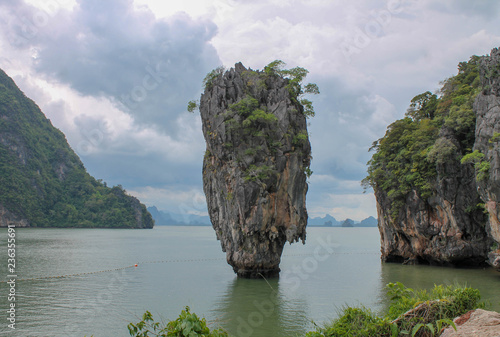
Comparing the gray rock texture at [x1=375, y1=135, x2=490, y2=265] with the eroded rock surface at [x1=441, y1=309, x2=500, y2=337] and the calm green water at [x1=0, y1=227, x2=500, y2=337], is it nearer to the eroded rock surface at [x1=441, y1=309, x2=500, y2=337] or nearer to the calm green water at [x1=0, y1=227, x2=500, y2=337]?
the calm green water at [x1=0, y1=227, x2=500, y2=337]

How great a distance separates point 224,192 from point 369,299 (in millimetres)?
11559

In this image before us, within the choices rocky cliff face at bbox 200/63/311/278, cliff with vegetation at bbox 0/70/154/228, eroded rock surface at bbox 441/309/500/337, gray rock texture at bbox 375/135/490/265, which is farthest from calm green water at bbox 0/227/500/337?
cliff with vegetation at bbox 0/70/154/228

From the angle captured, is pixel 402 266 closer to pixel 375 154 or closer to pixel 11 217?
pixel 375 154

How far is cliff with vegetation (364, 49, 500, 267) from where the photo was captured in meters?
22.6

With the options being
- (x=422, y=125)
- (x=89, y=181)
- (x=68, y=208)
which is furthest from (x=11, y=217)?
(x=422, y=125)

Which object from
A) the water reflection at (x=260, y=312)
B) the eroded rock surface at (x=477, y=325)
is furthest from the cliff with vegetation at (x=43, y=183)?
the eroded rock surface at (x=477, y=325)

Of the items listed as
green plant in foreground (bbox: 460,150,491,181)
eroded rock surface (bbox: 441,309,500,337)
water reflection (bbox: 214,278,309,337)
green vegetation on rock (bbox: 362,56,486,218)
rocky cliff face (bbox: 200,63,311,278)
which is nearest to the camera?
eroded rock surface (bbox: 441,309,500,337)

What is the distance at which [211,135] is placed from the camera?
86.0ft

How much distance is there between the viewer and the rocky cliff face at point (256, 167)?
24.4 metres

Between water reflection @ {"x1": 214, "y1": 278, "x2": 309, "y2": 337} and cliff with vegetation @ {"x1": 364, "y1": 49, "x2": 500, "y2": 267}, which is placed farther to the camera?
cliff with vegetation @ {"x1": 364, "y1": 49, "x2": 500, "y2": 267}

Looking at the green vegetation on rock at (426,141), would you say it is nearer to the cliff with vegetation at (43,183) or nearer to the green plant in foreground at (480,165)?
the green plant in foreground at (480,165)

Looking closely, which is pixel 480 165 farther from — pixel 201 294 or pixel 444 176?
pixel 201 294

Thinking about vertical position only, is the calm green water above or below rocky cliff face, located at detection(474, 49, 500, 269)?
below

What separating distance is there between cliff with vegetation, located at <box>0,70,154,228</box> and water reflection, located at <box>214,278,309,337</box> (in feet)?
312
